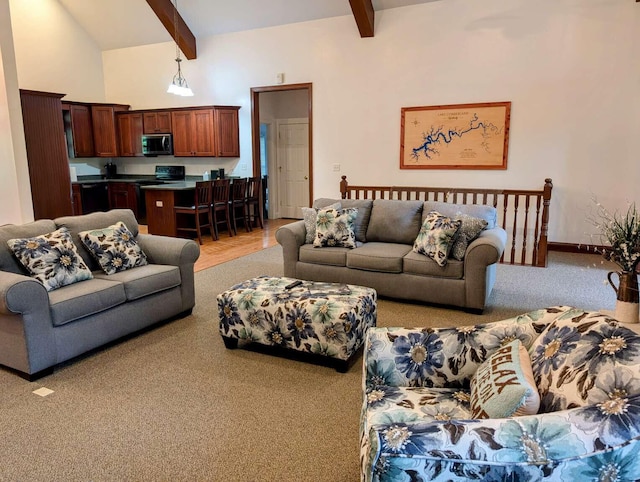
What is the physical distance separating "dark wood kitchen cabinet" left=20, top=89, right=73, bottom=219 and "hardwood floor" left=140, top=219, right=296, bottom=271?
6.04 feet

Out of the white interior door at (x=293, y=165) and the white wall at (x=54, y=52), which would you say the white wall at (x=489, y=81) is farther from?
the white wall at (x=54, y=52)

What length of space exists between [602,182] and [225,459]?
18.9 ft

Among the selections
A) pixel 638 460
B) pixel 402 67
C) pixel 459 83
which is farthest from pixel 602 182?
pixel 638 460

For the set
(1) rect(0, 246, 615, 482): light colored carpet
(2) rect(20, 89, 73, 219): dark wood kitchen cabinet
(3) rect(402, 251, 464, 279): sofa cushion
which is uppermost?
(2) rect(20, 89, 73, 219): dark wood kitchen cabinet

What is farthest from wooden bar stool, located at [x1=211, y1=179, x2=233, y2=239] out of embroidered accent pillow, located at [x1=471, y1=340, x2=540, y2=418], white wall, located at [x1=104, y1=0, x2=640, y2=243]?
embroidered accent pillow, located at [x1=471, y1=340, x2=540, y2=418]

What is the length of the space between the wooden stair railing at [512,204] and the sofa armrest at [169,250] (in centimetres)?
354

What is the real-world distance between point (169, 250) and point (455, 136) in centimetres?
448

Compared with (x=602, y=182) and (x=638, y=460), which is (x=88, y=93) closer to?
(x=602, y=182)

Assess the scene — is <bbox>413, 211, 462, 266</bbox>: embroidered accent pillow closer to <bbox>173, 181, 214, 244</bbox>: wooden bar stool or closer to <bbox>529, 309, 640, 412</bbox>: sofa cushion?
<bbox>529, 309, 640, 412</bbox>: sofa cushion

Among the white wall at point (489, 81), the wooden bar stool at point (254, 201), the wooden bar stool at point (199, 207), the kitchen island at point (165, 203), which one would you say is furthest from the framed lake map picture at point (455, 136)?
the kitchen island at point (165, 203)

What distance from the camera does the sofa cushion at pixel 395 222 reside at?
14.9ft

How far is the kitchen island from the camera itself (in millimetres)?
7035

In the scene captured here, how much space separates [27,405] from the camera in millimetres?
2531

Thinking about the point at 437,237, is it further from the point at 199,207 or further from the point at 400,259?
the point at 199,207
